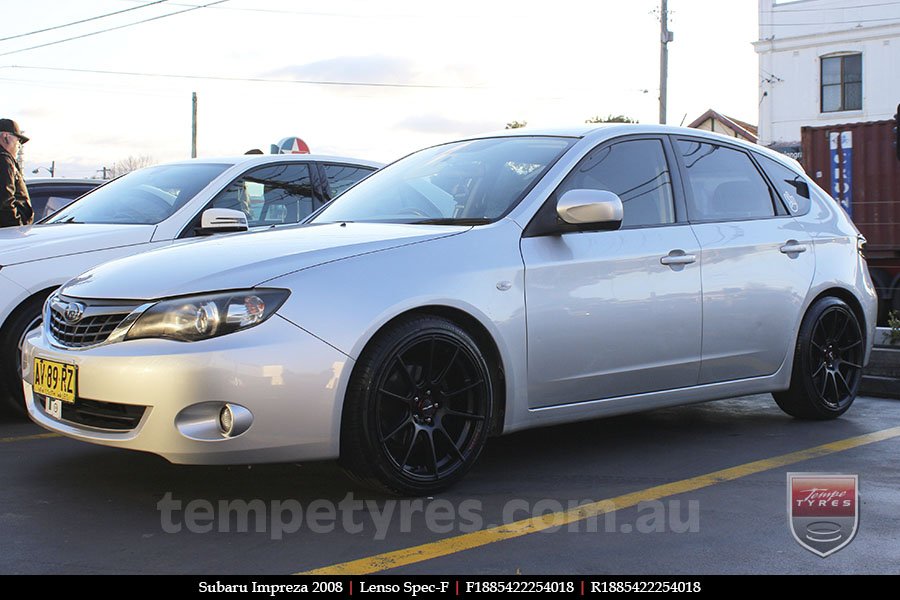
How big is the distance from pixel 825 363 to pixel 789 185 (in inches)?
40.8

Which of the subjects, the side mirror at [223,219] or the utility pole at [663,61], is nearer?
the side mirror at [223,219]

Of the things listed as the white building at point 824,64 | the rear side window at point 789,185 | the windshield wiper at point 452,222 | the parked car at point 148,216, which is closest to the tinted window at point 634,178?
the windshield wiper at point 452,222

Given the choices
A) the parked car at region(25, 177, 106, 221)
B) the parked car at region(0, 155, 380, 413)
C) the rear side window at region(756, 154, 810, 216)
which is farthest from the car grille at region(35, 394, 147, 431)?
the parked car at region(25, 177, 106, 221)

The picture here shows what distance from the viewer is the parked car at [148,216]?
6.29 meters

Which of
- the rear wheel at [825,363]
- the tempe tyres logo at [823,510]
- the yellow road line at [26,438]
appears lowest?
the tempe tyres logo at [823,510]

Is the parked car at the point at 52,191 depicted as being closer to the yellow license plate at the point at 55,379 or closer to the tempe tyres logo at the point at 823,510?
the yellow license plate at the point at 55,379

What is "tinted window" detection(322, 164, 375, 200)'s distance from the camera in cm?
794

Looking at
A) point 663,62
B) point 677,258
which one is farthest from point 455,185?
point 663,62

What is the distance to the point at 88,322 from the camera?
4.50 meters

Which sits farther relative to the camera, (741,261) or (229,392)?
(741,261)

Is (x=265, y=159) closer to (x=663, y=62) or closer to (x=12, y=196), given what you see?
(x=12, y=196)

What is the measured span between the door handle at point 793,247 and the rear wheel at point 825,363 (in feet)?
1.15
